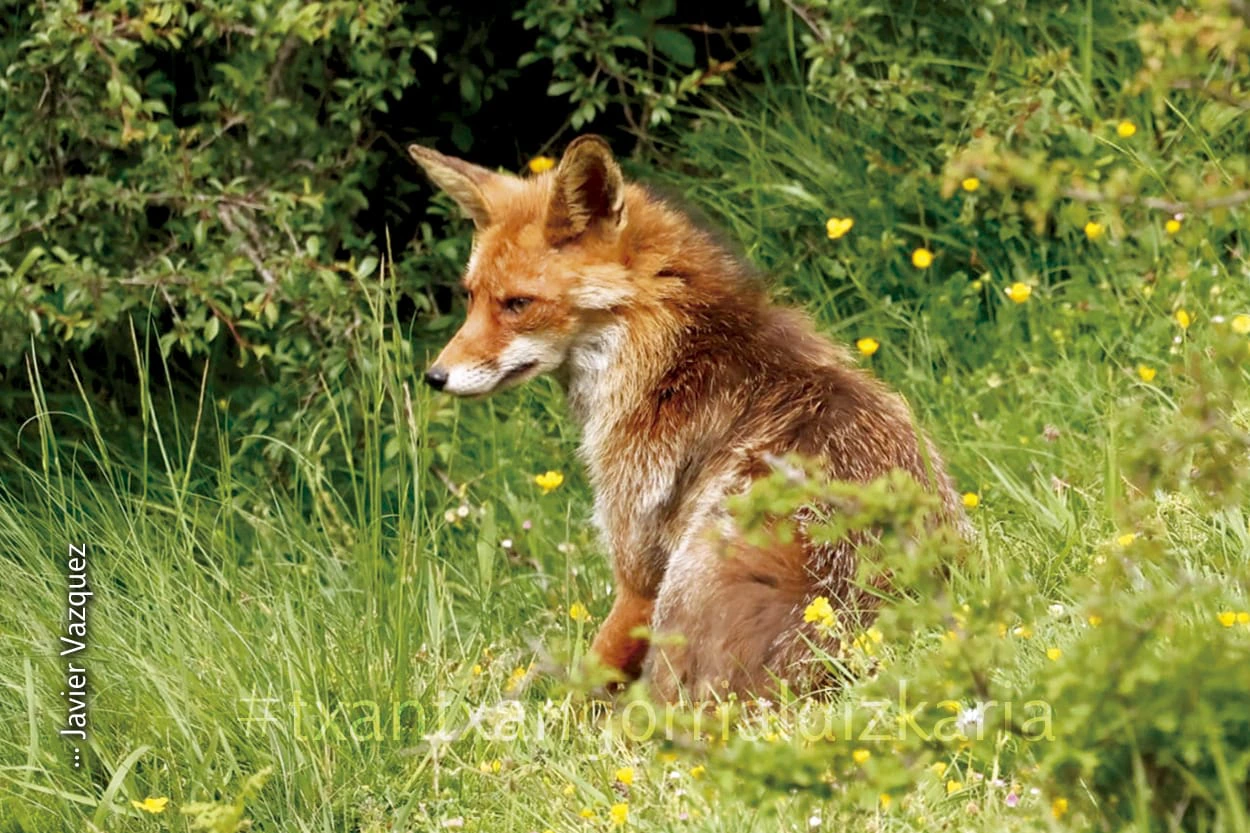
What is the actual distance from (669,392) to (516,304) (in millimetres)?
559

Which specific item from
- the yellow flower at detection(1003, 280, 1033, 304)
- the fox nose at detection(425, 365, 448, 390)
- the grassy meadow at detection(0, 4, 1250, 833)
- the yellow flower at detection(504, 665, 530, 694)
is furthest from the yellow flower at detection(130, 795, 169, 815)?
the yellow flower at detection(1003, 280, 1033, 304)

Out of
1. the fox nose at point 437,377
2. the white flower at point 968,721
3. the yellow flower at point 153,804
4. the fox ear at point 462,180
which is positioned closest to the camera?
the white flower at point 968,721

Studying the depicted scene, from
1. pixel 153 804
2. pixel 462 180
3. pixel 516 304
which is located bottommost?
pixel 153 804

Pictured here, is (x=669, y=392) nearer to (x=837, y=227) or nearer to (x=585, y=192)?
(x=585, y=192)

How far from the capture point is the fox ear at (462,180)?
5.29 m

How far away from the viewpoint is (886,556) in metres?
3.33

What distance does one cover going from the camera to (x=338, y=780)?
385cm

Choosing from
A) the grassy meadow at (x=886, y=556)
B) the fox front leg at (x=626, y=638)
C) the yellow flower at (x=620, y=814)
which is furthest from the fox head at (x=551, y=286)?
the yellow flower at (x=620, y=814)

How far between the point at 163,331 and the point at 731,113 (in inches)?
102

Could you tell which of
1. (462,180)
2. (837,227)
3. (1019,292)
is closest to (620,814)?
(462,180)

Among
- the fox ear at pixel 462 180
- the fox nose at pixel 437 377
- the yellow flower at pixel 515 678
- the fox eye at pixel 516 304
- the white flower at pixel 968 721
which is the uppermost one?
the fox ear at pixel 462 180

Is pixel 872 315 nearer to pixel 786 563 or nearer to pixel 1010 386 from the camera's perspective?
pixel 1010 386

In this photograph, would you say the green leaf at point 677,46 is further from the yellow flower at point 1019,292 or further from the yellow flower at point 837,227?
the yellow flower at point 1019,292

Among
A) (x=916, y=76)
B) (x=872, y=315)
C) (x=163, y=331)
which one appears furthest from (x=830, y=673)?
(x=163, y=331)
